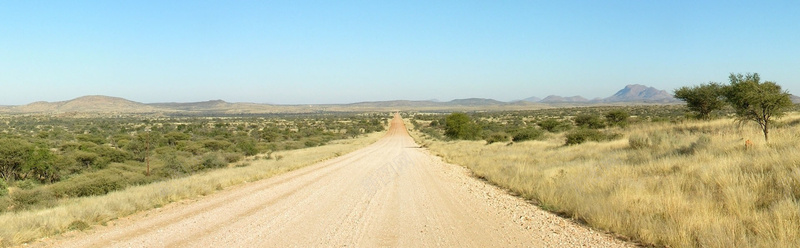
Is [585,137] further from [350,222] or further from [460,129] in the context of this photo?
[460,129]

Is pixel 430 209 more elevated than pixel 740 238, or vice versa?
pixel 740 238

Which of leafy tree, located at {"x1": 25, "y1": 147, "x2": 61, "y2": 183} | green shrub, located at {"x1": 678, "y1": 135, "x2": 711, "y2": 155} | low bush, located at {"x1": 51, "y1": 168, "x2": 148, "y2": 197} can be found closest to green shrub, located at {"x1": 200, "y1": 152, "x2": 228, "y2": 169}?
low bush, located at {"x1": 51, "y1": 168, "x2": 148, "y2": 197}

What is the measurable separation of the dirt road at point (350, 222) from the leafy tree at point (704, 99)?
93.1ft

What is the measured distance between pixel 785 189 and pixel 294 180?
1366 cm

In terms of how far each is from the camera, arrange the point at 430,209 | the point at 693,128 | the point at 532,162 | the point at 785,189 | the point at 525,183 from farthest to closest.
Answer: the point at 693,128
the point at 532,162
the point at 525,183
the point at 430,209
the point at 785,189

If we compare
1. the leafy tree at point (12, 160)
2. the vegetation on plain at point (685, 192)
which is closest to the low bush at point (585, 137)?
the vegetation on plain at point (685, 192)

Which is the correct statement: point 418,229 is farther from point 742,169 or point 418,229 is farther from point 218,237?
point 742,169

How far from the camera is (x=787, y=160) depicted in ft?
31.2

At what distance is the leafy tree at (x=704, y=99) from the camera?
110 feet

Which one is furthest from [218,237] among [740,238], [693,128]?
[693,128]

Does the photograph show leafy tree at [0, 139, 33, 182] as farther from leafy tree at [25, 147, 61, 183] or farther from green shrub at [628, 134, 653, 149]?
green shrub at [628, 134, 653, 149]

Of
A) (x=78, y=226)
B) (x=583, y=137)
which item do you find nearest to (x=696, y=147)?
(x=583, y=137)

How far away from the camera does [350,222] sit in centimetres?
874

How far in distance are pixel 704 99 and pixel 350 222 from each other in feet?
116
